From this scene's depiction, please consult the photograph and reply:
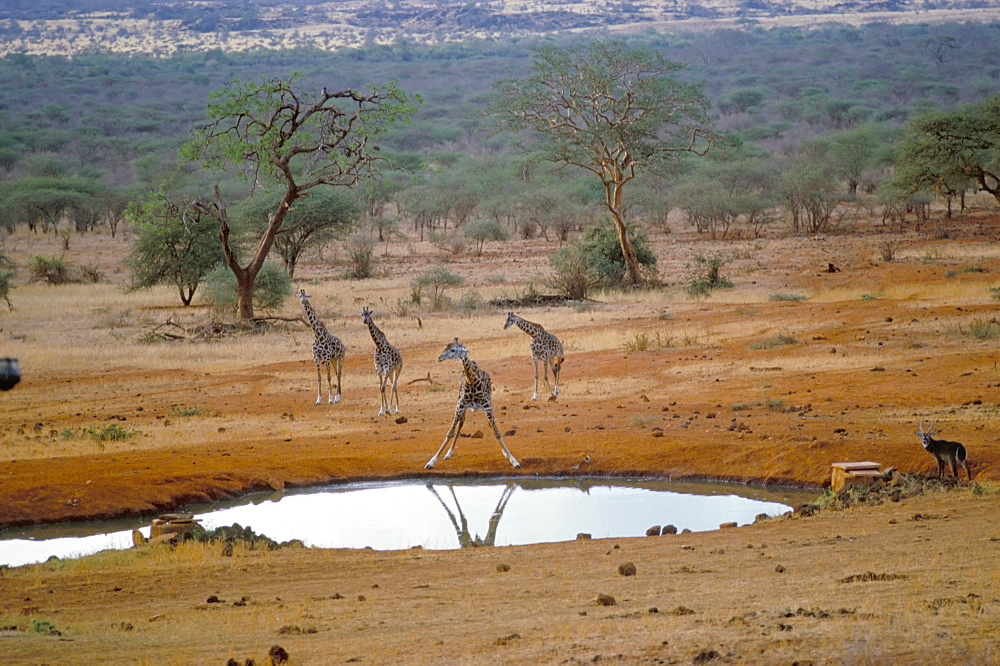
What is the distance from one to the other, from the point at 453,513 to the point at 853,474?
4.26 meters

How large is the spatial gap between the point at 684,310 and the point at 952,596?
21.8m

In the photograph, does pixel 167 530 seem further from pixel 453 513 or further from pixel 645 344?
pixel 645 344

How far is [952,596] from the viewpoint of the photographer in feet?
19.4

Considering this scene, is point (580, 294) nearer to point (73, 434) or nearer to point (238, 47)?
point (73, 434)

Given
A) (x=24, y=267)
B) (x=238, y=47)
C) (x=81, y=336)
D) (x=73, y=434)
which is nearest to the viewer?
(x=73, y=434)

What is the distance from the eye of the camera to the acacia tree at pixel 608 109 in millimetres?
33812

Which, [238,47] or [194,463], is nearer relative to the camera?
[194,463]

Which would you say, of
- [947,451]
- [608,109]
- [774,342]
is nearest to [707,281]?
[608,109]

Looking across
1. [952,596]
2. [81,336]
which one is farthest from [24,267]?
[952,596]

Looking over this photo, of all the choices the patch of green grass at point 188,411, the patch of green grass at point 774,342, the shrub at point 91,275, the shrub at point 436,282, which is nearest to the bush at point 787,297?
the patch of green grass at point 774,342

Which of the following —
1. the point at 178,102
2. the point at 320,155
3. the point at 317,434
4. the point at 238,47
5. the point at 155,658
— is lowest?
the point at 317,434


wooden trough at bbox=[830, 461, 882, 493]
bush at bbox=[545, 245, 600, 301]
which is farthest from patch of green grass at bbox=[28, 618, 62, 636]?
bush at bbox=[545, 245, 600, 301]

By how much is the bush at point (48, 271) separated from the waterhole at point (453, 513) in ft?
98.3

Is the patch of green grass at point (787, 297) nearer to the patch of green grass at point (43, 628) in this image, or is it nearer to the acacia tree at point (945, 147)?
the acacia tree at point (945, 147)
